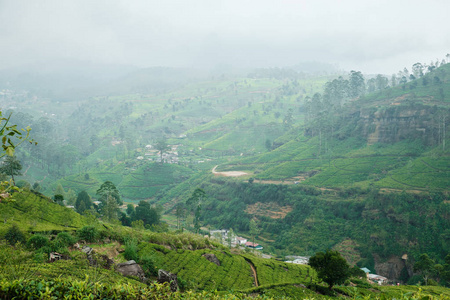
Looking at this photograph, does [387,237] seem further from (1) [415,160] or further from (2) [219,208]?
(2) [219,208]

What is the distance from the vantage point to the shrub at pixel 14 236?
1633 centimetres

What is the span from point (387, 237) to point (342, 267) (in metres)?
23.4

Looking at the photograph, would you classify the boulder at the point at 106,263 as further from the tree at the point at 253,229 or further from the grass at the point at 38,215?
the tree at the point at 253,229

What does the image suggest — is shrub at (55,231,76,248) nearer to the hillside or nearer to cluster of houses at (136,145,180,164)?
the hillside

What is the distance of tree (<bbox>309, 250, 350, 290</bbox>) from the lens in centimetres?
1967

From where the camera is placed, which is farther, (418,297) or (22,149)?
(22,149)

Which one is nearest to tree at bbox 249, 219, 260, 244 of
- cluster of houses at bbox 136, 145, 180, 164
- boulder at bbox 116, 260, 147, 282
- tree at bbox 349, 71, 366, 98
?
boulder at bbox 116, 260, 147, 282

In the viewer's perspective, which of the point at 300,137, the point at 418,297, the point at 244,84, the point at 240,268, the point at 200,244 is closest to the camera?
the point at 418,297

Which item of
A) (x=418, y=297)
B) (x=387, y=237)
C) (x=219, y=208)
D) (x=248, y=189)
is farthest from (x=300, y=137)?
(x=418, y=297)

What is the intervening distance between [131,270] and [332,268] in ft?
42.4

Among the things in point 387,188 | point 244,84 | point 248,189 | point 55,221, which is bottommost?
point 248,189

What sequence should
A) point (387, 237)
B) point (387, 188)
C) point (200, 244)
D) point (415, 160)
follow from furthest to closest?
1. point (415, 160)
2. point (387, 188)
3. point (387, 237)
4. point (200, 244)

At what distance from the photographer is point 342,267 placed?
1980 cm

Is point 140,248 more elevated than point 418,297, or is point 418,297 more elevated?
point 418,297
